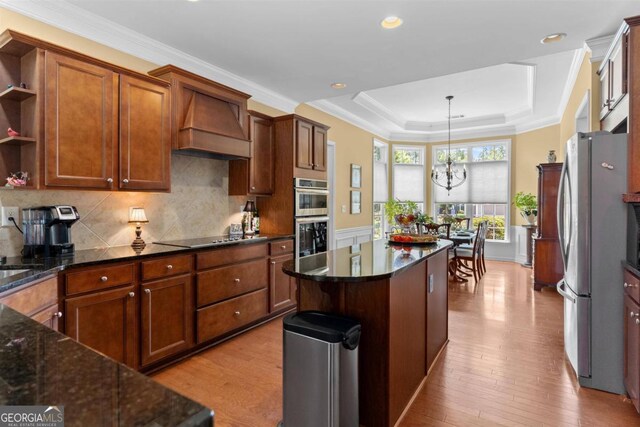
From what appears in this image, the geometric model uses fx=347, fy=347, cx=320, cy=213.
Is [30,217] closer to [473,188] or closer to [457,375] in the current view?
[457,375]

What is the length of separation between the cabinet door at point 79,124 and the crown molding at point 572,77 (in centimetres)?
475

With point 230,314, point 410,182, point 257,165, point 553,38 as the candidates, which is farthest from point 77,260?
point 410,182

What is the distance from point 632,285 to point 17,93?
4282 millimetres

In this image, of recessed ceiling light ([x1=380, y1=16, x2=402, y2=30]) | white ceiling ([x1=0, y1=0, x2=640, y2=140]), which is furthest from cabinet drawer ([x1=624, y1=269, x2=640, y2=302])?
recessed ceiling light ([x1=380, y1=16, x2=402, y2=30])

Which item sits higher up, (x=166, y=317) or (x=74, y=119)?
A: (x=74, y=119)

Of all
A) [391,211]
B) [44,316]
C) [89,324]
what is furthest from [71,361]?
[391,211]

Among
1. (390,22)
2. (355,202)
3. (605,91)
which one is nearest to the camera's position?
(390,22)

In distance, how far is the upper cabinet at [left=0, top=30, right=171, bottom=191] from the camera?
2.40 m

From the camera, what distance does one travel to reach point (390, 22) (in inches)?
117

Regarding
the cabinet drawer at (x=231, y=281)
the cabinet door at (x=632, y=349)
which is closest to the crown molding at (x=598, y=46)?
the cabinet door at (x=632, y=349)

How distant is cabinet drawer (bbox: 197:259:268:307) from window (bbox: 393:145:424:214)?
221 inches

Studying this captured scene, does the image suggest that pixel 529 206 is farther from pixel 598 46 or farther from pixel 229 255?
pixel 229 255

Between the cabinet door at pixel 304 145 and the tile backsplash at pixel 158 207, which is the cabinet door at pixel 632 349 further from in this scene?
the tile backsplash at pixel 158 207

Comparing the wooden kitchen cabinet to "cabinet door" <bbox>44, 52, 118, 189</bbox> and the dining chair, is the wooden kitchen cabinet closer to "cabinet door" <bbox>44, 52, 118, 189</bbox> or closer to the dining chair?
"cabinet door" <bbox>44, 52, 118, 189</bbox>
